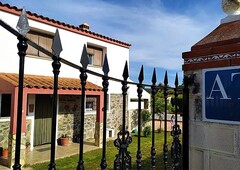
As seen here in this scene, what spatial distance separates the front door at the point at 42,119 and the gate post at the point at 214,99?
972cm

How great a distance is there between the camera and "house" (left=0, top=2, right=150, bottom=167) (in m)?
8.77


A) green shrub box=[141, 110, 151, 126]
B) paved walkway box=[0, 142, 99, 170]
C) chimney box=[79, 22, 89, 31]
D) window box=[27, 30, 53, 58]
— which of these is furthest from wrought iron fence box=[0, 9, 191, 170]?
green shrub box=[141, 110, 151, 126]

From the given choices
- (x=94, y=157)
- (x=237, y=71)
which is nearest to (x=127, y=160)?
(x=237, y=71)

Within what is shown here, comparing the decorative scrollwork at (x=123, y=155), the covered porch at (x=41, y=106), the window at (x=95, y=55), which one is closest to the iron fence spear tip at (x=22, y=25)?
the decorative scrollwork at (x=123, y=155)

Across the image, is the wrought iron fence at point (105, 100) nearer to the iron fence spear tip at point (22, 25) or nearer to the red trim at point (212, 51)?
the iron fence spear tip at point (22, 25)

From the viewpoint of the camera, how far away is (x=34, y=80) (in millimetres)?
9164

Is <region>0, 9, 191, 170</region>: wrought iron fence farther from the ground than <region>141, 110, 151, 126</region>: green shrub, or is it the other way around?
<region>0, 9, 191, 170</region>: wrought iron fence

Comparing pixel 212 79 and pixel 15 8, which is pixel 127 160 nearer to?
pixel 212 79

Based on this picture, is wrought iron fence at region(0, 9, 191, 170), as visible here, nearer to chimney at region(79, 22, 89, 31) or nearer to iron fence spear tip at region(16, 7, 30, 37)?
iron fence spear tip at region(16, 7, 30, 37)

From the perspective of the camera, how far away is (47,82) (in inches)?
373

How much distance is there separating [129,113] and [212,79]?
44.7 feet

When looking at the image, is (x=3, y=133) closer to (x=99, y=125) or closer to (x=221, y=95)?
(x=99, y=125)

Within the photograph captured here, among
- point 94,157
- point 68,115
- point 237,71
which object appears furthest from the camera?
point 68,115

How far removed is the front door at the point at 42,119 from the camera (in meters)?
10.6
